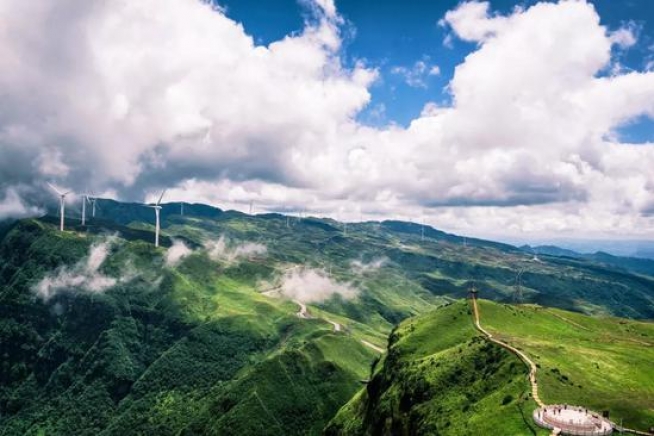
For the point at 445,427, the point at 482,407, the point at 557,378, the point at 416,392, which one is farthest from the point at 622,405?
the point at 416,392

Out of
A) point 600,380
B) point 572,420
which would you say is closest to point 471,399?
point 600,380

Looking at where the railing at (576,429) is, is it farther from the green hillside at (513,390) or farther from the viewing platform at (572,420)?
the green hillside at (513,390)

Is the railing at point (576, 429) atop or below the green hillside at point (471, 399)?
atop

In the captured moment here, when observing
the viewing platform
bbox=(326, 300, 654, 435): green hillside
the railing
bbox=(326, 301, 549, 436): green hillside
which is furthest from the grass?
the railing

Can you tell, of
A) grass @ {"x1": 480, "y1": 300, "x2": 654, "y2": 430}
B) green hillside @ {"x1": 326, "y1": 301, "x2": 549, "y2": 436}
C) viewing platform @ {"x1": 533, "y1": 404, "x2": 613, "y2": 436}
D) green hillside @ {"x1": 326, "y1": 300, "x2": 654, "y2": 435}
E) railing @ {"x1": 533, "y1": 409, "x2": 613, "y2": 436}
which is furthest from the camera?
green hillside @ {"x1": 326, "y1": 301, "x2": 549, "y2": 436}

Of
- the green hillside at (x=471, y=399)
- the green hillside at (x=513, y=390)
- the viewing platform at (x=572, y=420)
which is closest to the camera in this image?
the viewing platform at (x=572, y=420)

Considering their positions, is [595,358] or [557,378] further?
[595,358]

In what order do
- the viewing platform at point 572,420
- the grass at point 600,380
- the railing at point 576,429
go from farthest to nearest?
the grass at point 600,380 → the viewing platform at point 572,420 → the railing at point 576,429

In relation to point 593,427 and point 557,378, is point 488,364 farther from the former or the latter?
point 593,427

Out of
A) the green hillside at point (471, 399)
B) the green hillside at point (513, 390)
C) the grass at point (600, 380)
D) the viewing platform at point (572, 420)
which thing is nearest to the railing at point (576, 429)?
the viewing platform at point (572, 420)

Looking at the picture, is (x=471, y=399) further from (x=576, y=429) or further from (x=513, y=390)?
(x=576, y=429)

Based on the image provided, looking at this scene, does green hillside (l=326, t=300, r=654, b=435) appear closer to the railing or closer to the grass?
the grass
